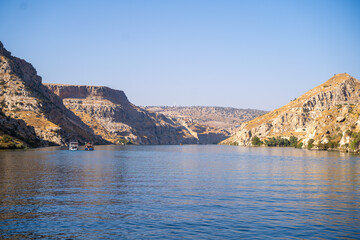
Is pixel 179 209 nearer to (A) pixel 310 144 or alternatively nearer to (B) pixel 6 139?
(B) pixel 6 139

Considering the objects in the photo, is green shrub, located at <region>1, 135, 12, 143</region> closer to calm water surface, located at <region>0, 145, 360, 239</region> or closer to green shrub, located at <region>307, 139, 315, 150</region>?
calm water surface, located at <region>0, 145, 360, 239</region>

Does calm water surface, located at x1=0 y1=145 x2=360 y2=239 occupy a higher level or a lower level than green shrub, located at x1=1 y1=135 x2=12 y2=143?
lower

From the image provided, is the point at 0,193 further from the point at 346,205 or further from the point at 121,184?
the point at 346,205

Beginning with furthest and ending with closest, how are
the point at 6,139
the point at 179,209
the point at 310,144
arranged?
the point at 310,144 → the point at 6,139 → the point at 179,209

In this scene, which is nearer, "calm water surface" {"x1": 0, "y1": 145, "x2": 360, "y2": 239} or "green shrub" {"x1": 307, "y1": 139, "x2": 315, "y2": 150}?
"calm water surface" {"x1": 0, "y1": 145, "x2": 360, "y2": 239}

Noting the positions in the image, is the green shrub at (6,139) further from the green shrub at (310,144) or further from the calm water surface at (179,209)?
A: the green shrub at (310,144)

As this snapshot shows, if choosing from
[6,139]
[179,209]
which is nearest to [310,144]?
[6,139]

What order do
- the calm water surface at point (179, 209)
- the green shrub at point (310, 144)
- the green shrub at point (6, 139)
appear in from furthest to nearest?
the green shrub at point (310, 144)
the green shrub at point (6, 139)
the calm water surface at point (179, 209)

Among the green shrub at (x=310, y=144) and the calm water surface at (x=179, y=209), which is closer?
the calm water surface at (x=179, y=209)

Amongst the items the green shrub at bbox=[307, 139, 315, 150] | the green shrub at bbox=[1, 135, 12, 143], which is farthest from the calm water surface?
the green shrub at bbox=[307, 139, 315, 150]

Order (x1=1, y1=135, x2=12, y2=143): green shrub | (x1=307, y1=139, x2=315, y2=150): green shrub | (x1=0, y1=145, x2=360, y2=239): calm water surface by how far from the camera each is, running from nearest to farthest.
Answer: (x1=0, y1=145, x2=360, y2=239): calm water surface
(x1=1, y1=135, x2=12, y2=143): green shrub
(x1=307, y1=139, x2=315, y2=150): green shrub

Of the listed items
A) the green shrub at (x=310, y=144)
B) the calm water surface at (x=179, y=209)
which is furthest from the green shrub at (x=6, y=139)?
the green shrub at (x=310, y=144)

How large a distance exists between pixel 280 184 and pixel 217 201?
52.2 ft

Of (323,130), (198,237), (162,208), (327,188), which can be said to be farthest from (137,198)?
(323,130)
